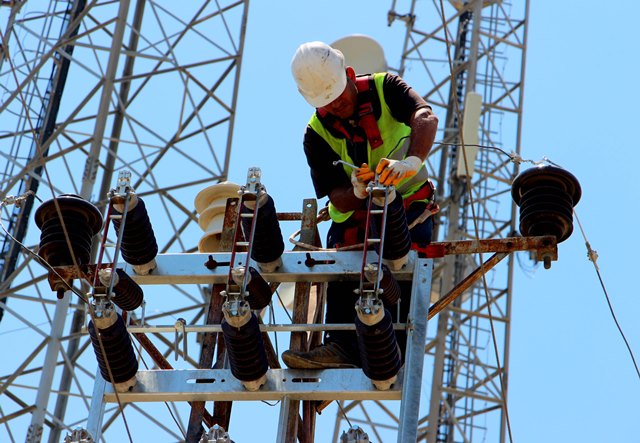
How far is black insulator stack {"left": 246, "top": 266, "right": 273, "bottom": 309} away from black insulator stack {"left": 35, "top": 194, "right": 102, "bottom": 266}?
2.97ft

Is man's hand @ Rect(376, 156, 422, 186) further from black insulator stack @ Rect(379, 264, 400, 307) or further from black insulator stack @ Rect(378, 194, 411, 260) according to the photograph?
black insulator stack @ Rect(379, 264, 400, 307)

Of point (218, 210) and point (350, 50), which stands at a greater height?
point (350, 50)

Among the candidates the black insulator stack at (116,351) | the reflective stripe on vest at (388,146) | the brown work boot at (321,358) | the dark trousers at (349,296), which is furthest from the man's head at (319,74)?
the black insulator stack at (116,351)

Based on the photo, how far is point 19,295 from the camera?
16.3 metres

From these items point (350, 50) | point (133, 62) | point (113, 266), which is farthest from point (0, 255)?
point (113, 266)

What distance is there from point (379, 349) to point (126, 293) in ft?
→ 4.62

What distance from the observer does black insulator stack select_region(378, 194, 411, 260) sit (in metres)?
A: 7.34

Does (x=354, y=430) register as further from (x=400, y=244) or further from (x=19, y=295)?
(x=19, y=295)

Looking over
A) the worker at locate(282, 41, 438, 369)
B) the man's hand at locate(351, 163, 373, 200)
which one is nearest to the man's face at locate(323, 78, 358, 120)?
the worker at locate(282, 41, 438, 369)

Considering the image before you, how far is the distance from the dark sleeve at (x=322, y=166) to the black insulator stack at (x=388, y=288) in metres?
1.24

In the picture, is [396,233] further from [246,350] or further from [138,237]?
[138,237]

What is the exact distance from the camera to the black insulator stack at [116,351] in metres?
7.25

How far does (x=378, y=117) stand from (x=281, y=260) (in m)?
1.18

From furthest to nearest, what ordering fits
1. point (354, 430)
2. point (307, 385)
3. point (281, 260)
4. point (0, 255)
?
1. point (0, 255)
2. point (281, 260)
3. point (307, 385)
4. point (354, 430)
